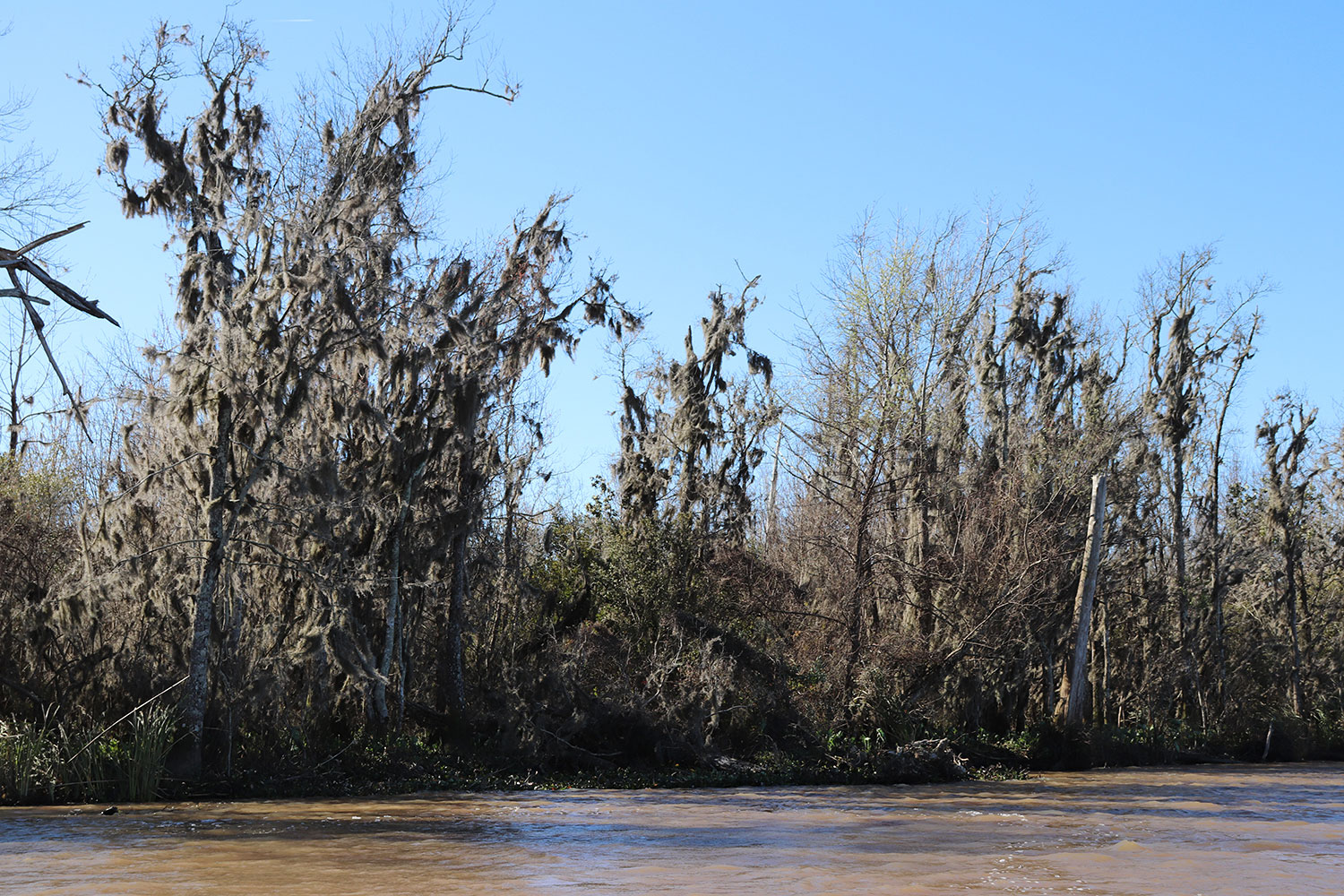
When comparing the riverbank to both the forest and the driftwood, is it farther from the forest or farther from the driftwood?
the driftwood

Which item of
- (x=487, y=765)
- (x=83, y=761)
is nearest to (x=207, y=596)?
(x=83, y=761)

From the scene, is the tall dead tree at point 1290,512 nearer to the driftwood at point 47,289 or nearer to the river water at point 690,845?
the river water at point 690,845

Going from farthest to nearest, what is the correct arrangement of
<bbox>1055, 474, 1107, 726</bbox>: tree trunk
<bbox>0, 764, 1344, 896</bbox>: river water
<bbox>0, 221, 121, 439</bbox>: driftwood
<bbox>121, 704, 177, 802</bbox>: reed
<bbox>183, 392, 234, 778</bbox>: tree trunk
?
1. <bbox>1055, 474, 1107, 726</bbox>: tree trunk
2. <bbox>183, 392, 234, 778</bbox>: tree trunk
3. <bbox>121, 704, 177, 802</bbox>: reed
4. <bbox>0, 764, 1344, 896</bbox>: river water
5. <bbox>0, 221, 121, 439</bbox>: driftwood

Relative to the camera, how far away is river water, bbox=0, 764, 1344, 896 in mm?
10117

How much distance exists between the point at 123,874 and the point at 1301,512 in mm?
30225

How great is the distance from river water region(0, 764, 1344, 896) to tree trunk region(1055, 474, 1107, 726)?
5.48 meters

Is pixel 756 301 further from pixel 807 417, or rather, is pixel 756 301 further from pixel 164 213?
pixel 164 213

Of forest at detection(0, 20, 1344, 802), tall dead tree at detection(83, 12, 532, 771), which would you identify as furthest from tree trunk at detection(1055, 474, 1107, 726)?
tall dead tree at detection(83, 12, 532, 771)

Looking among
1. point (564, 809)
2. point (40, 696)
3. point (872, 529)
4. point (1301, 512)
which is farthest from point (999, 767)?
point (40, 696)

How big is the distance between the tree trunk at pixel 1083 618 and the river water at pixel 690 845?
216 inches

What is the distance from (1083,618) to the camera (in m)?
24.8

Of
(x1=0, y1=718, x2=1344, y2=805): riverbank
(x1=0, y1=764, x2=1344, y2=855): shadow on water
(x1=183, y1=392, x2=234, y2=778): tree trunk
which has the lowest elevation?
(x1=0, y1=764, x2=1344, y2=855): shadow on water

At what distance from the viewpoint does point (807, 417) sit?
2553 cm

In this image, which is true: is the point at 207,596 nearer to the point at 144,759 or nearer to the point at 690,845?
the point at 144,759
